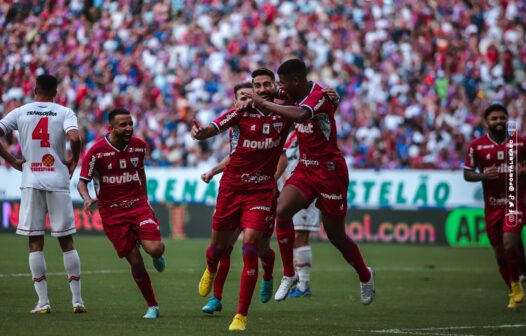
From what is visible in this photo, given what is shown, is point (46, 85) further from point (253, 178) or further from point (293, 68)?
point (293, 68)

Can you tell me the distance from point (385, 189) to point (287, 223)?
1404cm

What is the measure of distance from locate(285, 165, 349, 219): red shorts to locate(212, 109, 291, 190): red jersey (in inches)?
27.3

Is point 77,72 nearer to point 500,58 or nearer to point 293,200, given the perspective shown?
point 500,58

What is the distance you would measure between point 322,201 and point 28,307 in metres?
3.47

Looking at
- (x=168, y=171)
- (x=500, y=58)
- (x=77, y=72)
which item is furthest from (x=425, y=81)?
(x=77, y=72)

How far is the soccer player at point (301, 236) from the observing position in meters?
15.0

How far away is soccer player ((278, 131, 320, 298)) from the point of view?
49.3ft

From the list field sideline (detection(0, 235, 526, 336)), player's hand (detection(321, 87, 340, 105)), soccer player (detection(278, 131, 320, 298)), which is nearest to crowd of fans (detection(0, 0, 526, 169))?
field sideline (detection(0, 235, 526, 336))

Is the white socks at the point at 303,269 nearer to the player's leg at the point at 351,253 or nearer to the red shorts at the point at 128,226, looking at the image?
the player's leg at the point at 351,253

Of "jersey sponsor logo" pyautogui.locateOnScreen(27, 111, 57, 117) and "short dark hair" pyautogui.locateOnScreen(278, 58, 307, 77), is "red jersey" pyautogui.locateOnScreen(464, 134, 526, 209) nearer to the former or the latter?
"short dark hair" pyautogui.locateOnScreen(278, 58, 307, 77)

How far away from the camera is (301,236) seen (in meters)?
15.5

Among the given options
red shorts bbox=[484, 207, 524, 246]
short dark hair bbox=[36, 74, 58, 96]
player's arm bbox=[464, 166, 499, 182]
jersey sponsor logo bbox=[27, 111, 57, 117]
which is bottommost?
red shorts bbox=[484, 207, 524, 246]

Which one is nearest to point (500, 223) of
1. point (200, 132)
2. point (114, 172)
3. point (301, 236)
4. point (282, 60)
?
point (301, 236)

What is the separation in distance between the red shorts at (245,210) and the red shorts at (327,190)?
64 centimetres
